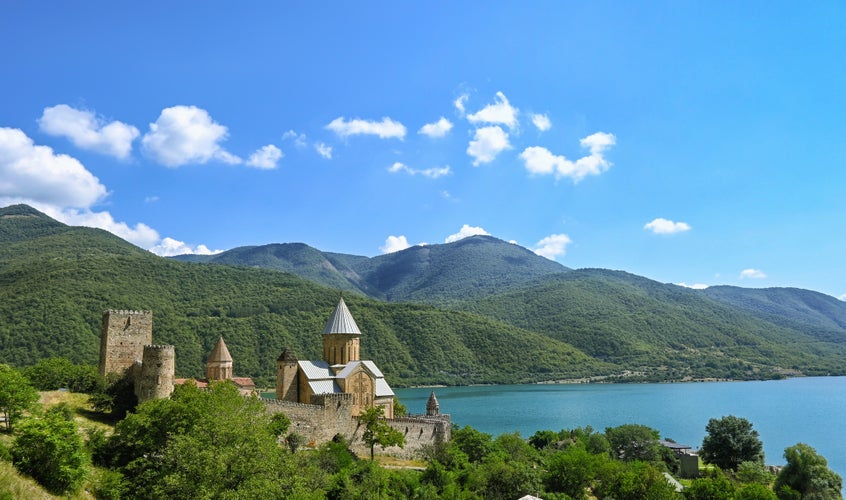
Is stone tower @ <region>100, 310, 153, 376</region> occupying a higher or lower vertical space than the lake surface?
higher

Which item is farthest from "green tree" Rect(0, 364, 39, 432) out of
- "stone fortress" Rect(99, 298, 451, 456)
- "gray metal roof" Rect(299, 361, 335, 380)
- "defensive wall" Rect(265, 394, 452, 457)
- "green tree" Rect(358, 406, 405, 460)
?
"gray metal roof" Rect(299, 361, 335, 380)

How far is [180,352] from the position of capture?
74438 mm

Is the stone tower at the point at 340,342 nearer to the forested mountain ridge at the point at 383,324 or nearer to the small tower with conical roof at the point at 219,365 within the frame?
the small tower with conical roof at the point at 219,365

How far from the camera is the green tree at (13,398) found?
18.1m

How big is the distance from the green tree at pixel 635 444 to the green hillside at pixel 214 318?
46.9m

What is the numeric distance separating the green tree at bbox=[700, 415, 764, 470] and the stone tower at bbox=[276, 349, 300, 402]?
85.4ft

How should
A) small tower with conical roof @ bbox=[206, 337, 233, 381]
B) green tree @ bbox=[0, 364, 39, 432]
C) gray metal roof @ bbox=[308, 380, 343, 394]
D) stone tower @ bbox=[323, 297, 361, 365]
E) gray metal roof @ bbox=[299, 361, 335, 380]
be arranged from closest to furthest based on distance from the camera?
Result: green tree @ bbox=[0, 364, 39, 432] < gray metal roof @ bbox=[308, 380, 343, 394] < gray metal roof @ bbox=[299, 361, 335, 380] < small tower with conical roof @ bbox=[206, 337, 233, 381] < stone tower @ bbox=[323, 297, 361, 365]

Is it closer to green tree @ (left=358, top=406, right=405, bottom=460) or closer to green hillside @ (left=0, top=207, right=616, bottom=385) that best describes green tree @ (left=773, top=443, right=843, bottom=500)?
green tree @ (left=358, top=406, right=405, bottom=460)

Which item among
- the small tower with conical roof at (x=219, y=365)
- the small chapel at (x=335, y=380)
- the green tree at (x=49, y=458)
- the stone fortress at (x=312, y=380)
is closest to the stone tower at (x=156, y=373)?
the stone fortress at (x=312, y=380)

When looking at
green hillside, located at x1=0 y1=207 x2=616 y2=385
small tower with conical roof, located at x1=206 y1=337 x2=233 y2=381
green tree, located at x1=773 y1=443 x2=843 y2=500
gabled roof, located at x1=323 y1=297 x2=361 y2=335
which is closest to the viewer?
green tree, located at x1=773 y1=443 x2=843 y2=500

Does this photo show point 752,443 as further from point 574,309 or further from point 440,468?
point 574,309

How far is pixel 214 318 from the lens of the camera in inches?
3600

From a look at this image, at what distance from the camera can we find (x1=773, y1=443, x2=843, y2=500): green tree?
27.9 metres

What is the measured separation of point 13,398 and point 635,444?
32.8 metres
